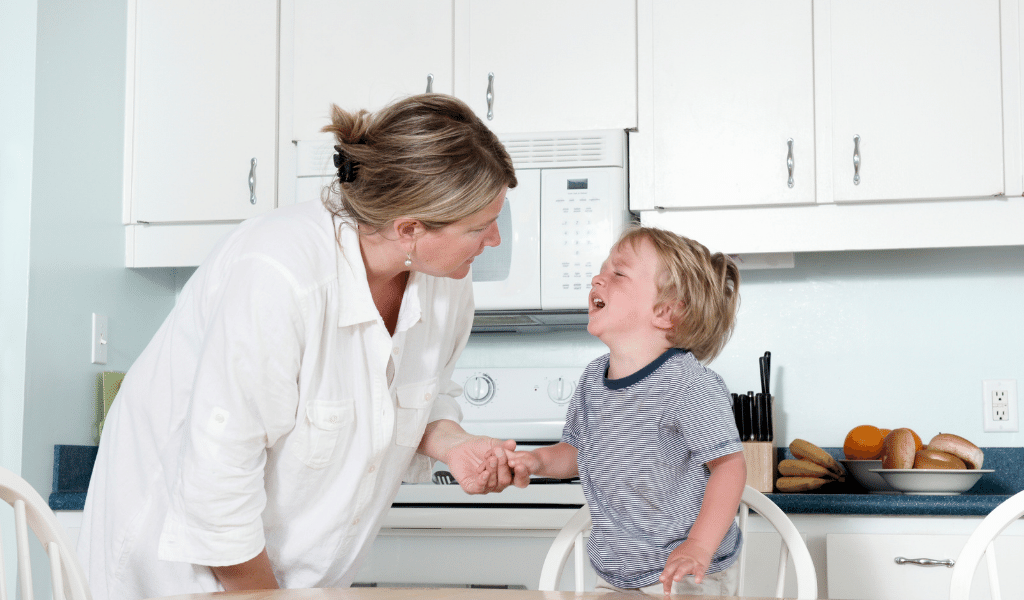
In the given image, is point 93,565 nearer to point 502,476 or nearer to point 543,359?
point 502,476

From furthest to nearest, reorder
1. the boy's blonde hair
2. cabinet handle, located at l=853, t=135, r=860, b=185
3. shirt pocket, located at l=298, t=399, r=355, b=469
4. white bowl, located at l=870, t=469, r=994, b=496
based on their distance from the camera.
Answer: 1. cabinet handle, located at l=853, t=135, r=860, b=185
2. white bowl, located at l=870, t=469, r=994, b=496
3. the boy's blonde hair
4. shirt pocket, located at l=298, t=399, r=355, b=469

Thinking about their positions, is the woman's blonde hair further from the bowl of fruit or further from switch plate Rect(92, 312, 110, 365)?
switch plate Rect(92, 312, 110, 365)

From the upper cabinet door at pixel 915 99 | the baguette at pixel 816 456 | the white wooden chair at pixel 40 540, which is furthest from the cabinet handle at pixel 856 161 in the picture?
the white wooden chair at pixel 40 540

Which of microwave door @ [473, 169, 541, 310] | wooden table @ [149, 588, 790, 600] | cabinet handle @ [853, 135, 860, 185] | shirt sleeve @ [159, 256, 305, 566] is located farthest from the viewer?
microwave door @ [473, 169, 541, 310]

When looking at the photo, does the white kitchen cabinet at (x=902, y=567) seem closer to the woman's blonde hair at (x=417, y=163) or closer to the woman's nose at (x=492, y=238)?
the woman's nose at (x=492, y=238)

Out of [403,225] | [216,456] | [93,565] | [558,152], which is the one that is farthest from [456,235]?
[558,152]

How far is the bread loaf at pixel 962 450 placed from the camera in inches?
82.9

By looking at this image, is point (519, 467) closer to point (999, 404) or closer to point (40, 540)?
point (40, 540)

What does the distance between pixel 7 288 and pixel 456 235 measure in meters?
1.45

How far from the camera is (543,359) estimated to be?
2.73 meters

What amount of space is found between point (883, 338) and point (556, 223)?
961 millimetres

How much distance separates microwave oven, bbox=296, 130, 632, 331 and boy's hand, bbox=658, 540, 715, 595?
121 cm

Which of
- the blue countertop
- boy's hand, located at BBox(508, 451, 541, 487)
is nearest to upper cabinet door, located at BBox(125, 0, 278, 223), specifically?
the blue countertop

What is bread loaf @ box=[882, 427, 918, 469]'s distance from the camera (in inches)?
82.4
